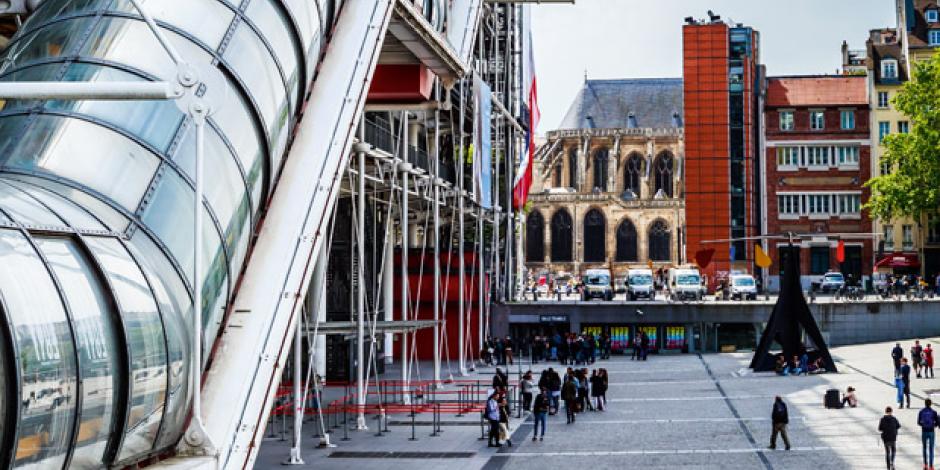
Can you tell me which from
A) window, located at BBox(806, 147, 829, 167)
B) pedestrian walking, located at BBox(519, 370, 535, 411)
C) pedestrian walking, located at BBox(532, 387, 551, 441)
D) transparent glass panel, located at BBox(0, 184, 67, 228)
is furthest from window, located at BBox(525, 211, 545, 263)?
transparent glass panel, located at BBox(0, 184, 67, 228)

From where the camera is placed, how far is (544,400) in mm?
25562

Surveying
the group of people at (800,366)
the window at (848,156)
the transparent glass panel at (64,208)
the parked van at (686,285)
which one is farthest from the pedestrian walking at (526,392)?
the window at (848,156)

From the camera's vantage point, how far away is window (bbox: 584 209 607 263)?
351 feet

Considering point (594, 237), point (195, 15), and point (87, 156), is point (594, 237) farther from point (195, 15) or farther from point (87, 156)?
point (87, 156)

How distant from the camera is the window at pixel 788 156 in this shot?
252 feet

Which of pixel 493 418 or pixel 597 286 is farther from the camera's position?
pixel 597 286

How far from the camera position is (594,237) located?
4222 inches

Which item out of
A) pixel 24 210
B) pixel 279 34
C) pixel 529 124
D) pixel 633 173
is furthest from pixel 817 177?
pixel 24 210

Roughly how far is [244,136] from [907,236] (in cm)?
7247

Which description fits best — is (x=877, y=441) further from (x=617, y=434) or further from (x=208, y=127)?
(x=208, y=127)

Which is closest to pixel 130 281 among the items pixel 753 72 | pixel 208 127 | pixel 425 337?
pixel 208 127

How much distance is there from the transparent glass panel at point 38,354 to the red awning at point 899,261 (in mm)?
70462

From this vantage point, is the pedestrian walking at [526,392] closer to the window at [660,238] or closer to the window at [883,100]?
the window at [883,100]

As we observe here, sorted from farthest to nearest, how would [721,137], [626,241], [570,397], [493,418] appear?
1. [626,241]
2. [721,137]
3. [570,397]
4. [493,418]
